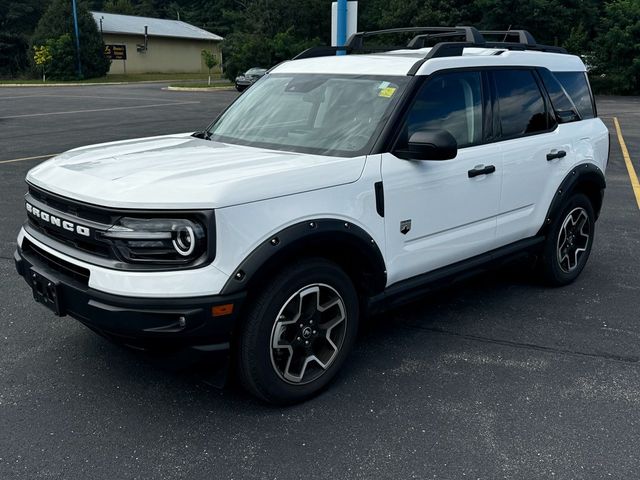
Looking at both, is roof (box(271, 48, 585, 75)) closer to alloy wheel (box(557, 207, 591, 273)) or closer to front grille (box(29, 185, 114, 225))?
alloy wheel (box(557, 207, 591, 273))

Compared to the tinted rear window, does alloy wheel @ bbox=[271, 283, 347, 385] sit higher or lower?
lower

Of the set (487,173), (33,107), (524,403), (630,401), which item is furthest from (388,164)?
(33,107)

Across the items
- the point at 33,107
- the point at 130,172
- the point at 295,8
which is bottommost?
the point at 33,107

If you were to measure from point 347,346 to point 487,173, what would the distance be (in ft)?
5.01

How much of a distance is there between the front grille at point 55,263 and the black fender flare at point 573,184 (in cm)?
340

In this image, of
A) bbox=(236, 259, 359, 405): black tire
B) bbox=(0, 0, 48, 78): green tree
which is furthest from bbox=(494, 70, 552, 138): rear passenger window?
bbox=(0, 0, 48, 78): green tree

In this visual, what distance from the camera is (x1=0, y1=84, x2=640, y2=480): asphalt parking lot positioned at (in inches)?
116

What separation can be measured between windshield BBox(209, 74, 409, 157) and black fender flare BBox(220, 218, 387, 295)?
507mm

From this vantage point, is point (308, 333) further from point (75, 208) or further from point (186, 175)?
point (75, 208)

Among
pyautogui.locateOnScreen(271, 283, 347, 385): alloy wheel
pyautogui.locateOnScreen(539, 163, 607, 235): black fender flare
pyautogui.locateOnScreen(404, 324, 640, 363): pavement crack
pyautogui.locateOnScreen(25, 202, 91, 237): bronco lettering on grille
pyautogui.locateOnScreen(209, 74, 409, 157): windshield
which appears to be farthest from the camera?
pyautogui.locateOnScreen(539, 163, 607, 235): black fender flare

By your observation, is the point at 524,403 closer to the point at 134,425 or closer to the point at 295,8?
the point at 134,425

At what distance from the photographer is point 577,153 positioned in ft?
16.9

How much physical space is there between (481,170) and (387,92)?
82 cm

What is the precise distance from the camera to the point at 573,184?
16.7 feet
